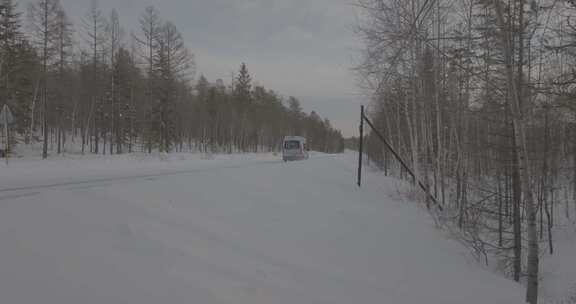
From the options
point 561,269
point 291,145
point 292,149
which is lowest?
point 561,269

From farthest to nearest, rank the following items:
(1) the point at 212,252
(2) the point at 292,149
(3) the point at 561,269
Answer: (2) the point at 292,149 → (3) the point at 561,269 → (1) the point at 212,252

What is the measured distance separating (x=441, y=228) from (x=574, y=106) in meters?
4.95

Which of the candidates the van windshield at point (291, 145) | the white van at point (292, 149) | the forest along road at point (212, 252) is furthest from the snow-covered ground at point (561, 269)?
the van windshield at point (291, 145)

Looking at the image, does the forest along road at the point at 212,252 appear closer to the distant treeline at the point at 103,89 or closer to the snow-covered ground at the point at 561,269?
the snow-covered ground at the point at 561,269

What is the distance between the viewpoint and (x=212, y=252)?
4570 mm

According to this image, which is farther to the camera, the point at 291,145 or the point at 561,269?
the point at 291,145

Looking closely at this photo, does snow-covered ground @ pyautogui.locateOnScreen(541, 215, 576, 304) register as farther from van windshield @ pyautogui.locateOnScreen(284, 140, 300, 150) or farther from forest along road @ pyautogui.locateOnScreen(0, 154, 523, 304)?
van windshield @ pyautogui.locateOnScreen(284, 140, 300, 150)

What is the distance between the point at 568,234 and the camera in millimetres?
14008

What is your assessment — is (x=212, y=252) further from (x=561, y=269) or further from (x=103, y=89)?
(x=103, y=89)

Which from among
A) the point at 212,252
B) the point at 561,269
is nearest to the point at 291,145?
the point at 561,269

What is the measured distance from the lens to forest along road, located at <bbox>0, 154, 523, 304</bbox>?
3271 millimetres

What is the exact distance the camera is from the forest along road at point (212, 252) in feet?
10.7

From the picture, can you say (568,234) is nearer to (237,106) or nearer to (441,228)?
(441,228)

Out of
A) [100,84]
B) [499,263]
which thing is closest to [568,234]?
[499,263]
